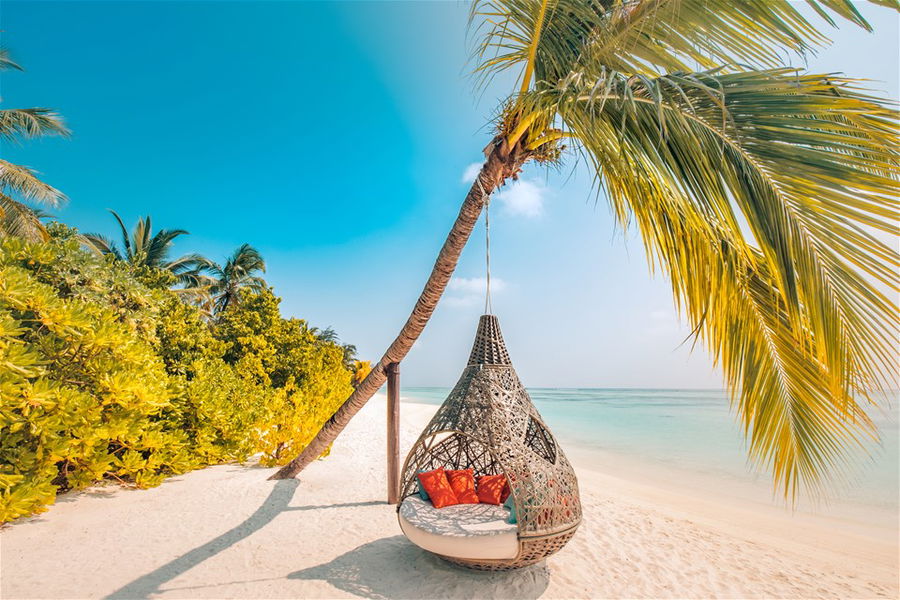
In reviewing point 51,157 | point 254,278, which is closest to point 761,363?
point 51,157

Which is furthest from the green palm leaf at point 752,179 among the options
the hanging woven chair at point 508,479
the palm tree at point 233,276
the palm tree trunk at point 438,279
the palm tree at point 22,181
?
the palm tree at point 233,276

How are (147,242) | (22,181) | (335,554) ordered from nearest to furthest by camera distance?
(335,554), (22,181), (147,242)

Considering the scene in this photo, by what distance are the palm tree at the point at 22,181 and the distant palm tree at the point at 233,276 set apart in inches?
421

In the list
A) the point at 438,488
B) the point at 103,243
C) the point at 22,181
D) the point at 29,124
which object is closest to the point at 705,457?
the point at 438,488

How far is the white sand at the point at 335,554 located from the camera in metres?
3.16

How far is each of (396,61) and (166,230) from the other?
604 inches

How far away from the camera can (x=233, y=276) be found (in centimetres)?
2095

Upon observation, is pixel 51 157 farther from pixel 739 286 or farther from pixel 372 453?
pixel 739 286

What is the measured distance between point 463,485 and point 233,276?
20315 mm

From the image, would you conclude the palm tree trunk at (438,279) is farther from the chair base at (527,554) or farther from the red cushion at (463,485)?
the chair base at (527,554)

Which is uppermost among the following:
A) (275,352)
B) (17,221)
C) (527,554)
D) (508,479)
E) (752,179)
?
(17,221)

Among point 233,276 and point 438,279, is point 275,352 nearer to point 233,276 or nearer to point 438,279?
point 438,279

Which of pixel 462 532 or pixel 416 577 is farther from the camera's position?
pixel 416 577

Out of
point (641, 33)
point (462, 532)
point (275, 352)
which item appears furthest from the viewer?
point (275, 352)
